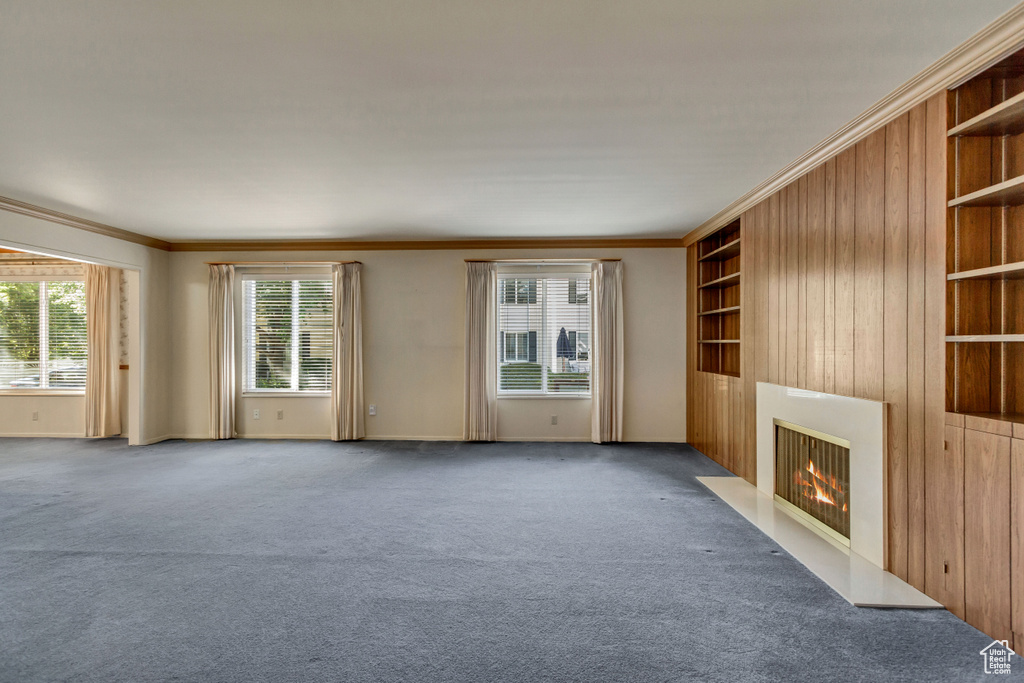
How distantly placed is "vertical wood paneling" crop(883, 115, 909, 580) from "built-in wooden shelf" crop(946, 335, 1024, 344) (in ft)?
1.04

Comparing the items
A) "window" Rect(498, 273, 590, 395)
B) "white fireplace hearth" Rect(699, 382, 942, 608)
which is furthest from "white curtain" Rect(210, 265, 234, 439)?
"white fireplace hearth" Rect(699, 382, 942, 608)

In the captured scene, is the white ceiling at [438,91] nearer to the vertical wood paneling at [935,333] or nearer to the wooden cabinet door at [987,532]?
the vertical wood paneling at [935,333]

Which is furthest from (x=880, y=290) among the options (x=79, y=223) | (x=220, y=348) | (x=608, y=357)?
(x=79, y=223)

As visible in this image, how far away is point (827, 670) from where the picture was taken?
79.5 inches

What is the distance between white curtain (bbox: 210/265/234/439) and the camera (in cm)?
669

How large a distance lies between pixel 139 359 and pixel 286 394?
177 centimetres

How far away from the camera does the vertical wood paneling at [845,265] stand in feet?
10.4

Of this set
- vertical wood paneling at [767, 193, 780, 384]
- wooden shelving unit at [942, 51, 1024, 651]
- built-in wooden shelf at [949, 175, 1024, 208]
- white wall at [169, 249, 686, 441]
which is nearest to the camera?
built-in wooden shelf at [949, 175, 1024, 208]

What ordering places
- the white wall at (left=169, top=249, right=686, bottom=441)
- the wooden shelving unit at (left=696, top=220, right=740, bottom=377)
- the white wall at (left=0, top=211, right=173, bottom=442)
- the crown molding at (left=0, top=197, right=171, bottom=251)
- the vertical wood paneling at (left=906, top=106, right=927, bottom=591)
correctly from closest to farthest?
the vertical wood paneling at (left=906, top=106, right=927, bottom=591), the crown molding at (left=0, top=197, right=171, bottom=251), the white wall at (left=0, top=211, right=173, bottom=442), the wooden shelving unit at (left=696, top=220, right=740, bottom=377), the white wall at (left=169, top=249, right=686, bottom=441)

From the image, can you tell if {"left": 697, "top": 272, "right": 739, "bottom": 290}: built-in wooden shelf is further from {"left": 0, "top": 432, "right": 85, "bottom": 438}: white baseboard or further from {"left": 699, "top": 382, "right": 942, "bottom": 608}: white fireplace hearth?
{"left": 0, "top": 432, "right": 85, "bottom": 438}: white baseboard

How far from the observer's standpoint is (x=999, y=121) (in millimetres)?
2225

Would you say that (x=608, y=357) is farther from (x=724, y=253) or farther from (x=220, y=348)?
(x=220, y=348)

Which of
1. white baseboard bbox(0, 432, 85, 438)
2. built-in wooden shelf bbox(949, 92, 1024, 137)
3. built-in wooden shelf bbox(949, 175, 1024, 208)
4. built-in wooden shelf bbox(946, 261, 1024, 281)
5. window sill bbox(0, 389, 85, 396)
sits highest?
built-in wooden shelf bbox(949, 92, 1024, 137)

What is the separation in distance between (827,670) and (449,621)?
1595 mm
